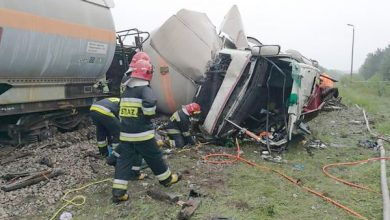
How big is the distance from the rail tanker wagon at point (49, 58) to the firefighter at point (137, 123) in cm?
239

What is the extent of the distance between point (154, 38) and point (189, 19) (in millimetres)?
898

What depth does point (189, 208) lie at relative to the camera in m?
4.16

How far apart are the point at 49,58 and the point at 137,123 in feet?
9.73

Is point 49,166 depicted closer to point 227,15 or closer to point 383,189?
point 383,189

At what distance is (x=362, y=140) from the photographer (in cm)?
827

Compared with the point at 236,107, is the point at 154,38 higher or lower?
higher

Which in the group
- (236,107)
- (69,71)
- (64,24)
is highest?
(64,24)

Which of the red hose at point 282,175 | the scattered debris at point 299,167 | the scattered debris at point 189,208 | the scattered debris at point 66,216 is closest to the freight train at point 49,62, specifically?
the scattered debris at point 66,216

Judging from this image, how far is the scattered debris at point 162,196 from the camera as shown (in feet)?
14.5

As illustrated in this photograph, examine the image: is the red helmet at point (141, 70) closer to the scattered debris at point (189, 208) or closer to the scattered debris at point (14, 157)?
the scattered debris at point (189, 208)

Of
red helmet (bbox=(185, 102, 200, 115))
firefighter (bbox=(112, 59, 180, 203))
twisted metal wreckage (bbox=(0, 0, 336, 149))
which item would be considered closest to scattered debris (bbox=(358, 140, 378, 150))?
twisted metal wreckage (bbox=(0, 0, 336, 149))

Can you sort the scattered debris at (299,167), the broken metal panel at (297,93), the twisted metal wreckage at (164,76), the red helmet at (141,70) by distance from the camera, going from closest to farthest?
the red helmet at (141,70) → the scattered debris at (299,167) → the twisted metal wreckage at (164,76) → the broken metal panel at (297,93)

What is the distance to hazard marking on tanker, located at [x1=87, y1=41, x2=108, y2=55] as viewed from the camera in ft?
25.3

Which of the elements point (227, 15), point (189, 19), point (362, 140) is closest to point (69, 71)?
point (189, 19)
